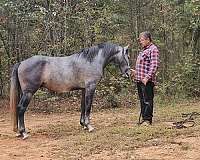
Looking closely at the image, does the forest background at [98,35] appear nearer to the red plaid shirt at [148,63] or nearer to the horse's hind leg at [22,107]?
the horse's hind leg at [22,107]

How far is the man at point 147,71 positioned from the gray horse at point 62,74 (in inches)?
17.0

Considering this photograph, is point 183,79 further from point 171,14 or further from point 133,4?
point 133,4

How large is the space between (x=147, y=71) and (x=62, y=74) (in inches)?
68.9

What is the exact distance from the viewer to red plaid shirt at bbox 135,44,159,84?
8.59m

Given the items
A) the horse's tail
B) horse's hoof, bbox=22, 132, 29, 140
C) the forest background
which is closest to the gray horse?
the horse's tail

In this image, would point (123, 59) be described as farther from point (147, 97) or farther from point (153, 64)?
point (147, 97)

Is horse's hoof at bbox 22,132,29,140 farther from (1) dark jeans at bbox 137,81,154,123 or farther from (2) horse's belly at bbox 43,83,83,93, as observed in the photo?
(1) dark jeans at bbox 137,81,154,123

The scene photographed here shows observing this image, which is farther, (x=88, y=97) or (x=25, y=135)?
(x=88, y=97)

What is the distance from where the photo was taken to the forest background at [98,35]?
45.2ft

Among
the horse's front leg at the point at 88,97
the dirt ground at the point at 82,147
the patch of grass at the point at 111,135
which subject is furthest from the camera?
the horse's front leg at the point at 88,97

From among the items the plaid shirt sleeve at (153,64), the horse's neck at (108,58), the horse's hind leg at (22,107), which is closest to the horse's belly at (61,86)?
the horse's hind leg at (22,107)

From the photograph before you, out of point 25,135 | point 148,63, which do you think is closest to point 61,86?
point 25,135

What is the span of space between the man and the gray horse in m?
0.43

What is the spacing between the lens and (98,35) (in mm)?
13492
